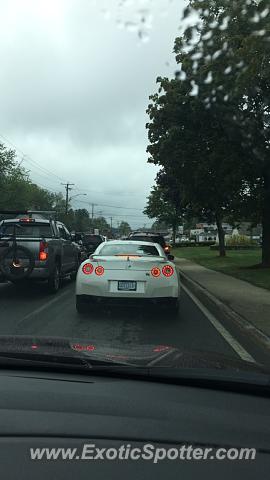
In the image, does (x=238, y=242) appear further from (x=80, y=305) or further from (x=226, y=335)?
(x=226, y=335)

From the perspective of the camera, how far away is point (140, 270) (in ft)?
29.5

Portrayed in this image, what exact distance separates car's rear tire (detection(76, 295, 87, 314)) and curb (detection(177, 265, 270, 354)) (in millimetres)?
2686

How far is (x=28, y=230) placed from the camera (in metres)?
12.9

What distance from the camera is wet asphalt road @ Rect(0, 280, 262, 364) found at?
7.46 meters

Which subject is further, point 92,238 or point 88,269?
point 92,238

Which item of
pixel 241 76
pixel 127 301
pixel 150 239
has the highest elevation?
pixel 241 76

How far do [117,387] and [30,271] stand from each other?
30.2ft

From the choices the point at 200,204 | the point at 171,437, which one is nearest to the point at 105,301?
the point at 171,437

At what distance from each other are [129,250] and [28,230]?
410 centimetres

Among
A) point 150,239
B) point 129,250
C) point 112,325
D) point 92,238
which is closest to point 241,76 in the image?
point 129,250

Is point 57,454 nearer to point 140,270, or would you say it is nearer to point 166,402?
point 166,402

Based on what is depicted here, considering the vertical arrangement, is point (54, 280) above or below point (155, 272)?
below

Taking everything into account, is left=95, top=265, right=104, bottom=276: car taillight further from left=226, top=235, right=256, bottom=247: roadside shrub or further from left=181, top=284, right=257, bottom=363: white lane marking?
left=226, top=235, right=256, bottom=247: roadside shrub

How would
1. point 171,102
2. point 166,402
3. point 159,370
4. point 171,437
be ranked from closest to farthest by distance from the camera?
point 171,437 < point 166,402 < point 159,370 < point 171,102
